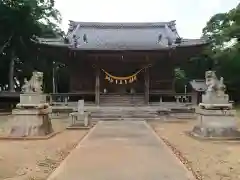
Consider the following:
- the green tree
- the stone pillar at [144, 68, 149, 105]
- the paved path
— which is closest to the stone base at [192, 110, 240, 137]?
the paved path

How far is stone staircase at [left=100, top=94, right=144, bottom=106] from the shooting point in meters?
29.9

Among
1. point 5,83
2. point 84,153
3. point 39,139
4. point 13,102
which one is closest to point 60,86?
point 5,83

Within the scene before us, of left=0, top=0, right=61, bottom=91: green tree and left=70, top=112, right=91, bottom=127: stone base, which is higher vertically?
left=0, top=0, right=61, bottom=91: green tree

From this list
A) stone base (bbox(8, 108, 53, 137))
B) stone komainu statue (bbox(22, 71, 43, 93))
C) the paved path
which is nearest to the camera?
the paved path

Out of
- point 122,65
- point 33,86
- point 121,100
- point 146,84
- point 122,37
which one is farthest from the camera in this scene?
point 122,37

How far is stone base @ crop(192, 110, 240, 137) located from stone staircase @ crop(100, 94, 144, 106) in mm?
16114

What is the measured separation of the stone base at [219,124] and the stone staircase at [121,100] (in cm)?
1611

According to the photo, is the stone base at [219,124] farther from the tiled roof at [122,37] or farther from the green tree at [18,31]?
the green tree at [18,31]

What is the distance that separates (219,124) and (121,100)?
56.5 ft

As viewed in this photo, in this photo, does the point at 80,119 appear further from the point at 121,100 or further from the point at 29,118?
the point at 121,100

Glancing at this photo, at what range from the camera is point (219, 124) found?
44.3 feet

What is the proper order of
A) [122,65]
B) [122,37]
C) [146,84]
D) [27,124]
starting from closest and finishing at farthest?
[27,124] → [146,84] → [122,65] → [122,37]

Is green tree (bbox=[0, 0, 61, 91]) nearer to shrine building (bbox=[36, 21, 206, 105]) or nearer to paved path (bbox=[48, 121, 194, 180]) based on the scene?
shrine building (bbox=[36, 21, 206, 105])

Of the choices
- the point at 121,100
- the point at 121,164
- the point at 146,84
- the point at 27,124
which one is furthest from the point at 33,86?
the point at 146,84
